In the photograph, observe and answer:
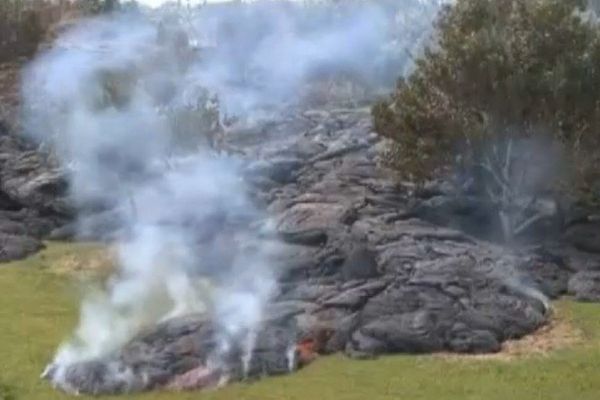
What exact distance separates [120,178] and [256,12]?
25.4 m

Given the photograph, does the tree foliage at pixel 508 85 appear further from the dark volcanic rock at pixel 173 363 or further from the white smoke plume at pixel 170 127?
the dark volcanic rock at pixel 173 363

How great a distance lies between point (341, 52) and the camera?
61938 millimetres

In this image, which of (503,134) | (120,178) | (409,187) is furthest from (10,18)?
(503,134)

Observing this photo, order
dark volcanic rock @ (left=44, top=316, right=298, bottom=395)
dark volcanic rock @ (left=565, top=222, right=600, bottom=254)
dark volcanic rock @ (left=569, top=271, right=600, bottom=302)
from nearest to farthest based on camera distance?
dark volcanic rock @ (left=44, top=316, right=298, bottom=395)
dark volcanic rock @ (left=569, top=271, right=600, bottom=302)
dark volcanic rock @ (left=565, top=222, right=600, bottom=254)

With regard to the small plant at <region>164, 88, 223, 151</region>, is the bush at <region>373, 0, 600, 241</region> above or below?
below

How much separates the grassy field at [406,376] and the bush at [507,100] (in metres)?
7.71

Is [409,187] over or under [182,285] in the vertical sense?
over

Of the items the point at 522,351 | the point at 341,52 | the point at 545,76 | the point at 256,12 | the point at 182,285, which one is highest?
the point at 256,12

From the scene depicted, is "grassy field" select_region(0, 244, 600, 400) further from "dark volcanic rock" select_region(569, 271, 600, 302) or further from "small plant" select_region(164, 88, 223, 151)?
"small plant" select_region(164, 88, 223, 151)

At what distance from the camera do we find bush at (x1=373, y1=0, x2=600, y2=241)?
3800cm

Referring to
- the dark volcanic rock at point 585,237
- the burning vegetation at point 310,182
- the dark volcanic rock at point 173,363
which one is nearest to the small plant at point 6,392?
the dark volcanic rock at point 173,363

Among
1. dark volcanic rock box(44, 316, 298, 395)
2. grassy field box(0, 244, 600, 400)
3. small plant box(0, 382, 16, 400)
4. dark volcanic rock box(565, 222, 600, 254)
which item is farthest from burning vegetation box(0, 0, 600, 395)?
small plant box(0, 382, 16, 400)

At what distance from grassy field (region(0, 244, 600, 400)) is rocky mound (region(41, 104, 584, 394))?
24.4 inches

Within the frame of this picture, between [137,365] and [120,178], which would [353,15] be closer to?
[120,178]
